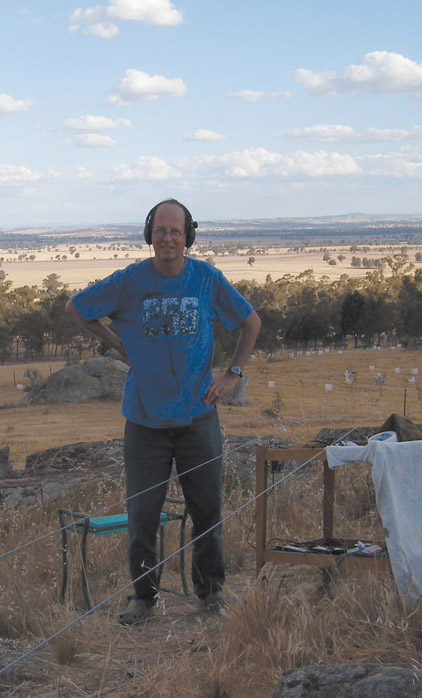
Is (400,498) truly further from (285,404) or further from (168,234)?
(285,404)

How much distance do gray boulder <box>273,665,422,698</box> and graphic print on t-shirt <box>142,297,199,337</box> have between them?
167 centimetres

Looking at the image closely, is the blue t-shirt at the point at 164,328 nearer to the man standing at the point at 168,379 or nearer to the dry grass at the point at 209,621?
the man standing at the point at 168,379

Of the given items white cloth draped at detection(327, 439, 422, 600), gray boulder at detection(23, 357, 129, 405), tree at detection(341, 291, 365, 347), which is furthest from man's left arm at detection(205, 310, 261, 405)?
tree at detection(341, 291, 365, 347)

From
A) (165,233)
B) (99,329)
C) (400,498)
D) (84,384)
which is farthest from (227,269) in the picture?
(400,498)

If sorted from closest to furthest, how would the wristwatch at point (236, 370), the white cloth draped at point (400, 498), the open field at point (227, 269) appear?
the white cloth draped at point (400, 498) → the wristwatch at point (236, 370) → the open field at point (227, 269)

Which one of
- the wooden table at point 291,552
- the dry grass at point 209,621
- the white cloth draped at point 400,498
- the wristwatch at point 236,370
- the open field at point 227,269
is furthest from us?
the open field at point 227,269

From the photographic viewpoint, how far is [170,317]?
13.2 feet

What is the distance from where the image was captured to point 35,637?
3943 millimetres

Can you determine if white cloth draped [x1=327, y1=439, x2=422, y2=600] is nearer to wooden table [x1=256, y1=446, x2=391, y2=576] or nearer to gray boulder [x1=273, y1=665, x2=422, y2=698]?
wooden table [x1=256, y1=446, x2=391, y2=576]

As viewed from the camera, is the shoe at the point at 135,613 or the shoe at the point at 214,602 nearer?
the shoe at the point at 135,613

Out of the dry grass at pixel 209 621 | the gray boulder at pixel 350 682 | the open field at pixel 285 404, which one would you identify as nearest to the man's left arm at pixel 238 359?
the dry grass at pixel 209 621

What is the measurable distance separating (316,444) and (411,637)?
1.17 meters

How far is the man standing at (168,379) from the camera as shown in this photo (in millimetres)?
4016

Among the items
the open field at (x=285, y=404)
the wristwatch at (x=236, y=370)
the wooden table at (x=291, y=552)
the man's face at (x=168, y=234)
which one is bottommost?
the open field at (x=285, y=404)
